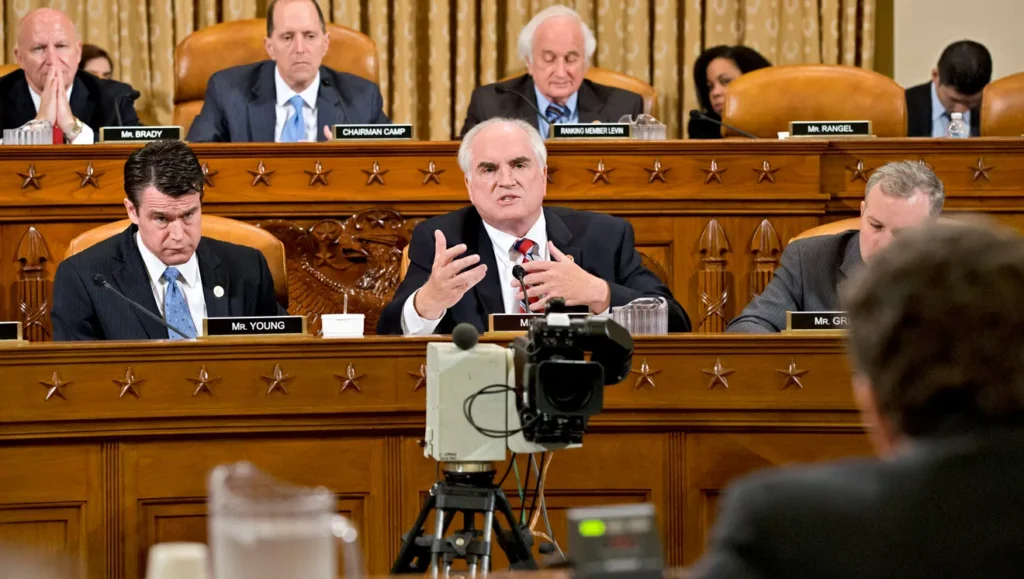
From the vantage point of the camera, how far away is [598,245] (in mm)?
3893

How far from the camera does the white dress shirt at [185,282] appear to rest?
12.3ft

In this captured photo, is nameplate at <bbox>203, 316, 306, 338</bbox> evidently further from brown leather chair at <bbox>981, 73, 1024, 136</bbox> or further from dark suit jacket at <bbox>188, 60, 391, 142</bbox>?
brown leather chair at <bbox>981, 73, 1024, 136</bbox>

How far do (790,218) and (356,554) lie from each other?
337cm

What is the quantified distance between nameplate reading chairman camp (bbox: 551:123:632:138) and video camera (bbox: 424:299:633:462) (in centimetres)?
262

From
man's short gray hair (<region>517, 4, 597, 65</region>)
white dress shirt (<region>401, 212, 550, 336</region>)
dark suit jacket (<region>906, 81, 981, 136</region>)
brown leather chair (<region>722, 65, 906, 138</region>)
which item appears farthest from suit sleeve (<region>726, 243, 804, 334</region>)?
dark suit jacket (<region>906, 81, 981, 136</region>)

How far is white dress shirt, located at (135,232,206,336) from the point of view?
12.3ft

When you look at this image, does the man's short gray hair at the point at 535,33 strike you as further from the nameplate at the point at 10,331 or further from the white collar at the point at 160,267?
the nameplate at the point at 10,331

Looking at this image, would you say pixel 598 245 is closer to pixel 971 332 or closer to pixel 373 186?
pixel 373 186

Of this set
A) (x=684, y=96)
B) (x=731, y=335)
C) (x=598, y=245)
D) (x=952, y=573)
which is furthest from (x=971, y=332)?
(x=684, y=96)

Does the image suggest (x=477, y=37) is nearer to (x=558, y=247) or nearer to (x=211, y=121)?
(x=211, y=121)

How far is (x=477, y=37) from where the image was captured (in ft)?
23.1

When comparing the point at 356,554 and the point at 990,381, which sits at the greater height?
the point at 990,381

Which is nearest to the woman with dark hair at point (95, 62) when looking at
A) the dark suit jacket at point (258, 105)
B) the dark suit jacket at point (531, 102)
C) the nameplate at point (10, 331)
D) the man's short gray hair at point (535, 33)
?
the dark suit jacket at point (258, 105)

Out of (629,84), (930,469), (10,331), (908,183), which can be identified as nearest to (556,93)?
(629,84)
